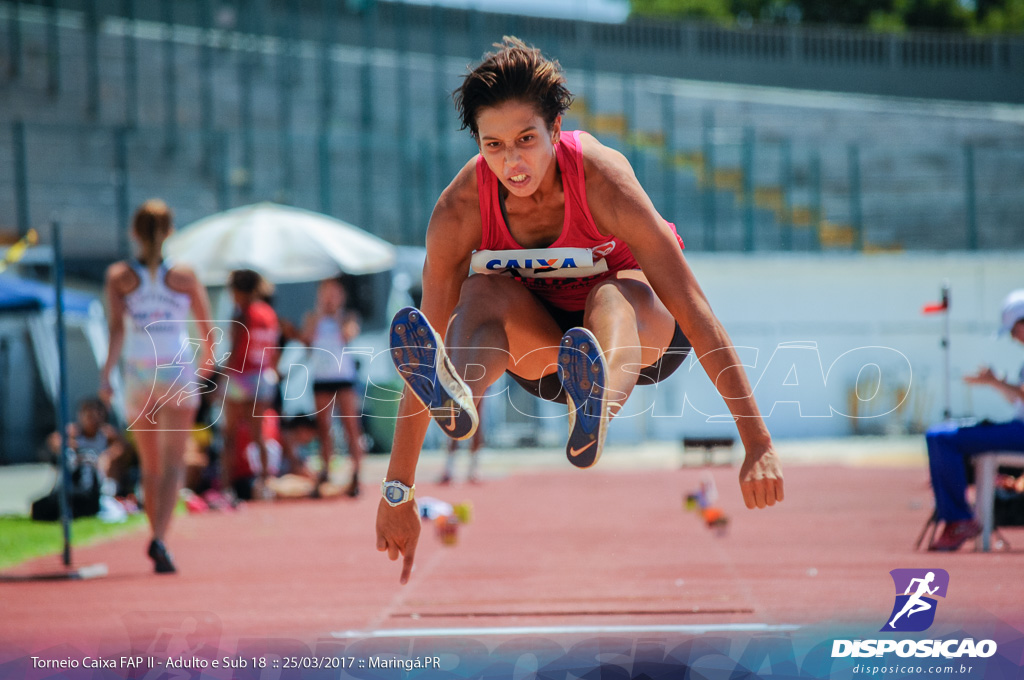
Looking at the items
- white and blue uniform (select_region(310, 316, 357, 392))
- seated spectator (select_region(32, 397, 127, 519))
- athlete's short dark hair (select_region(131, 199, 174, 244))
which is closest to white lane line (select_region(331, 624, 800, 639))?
athlete's short dark hair (select_region(131, 199, 174, 244))

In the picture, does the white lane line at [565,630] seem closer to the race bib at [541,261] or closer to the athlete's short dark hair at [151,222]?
the race bib at [541,261]

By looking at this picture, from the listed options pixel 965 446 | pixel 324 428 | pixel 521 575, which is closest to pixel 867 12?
pixel 324 428

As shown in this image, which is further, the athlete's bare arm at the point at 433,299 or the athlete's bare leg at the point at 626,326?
the athlete's bare arm at the point at 433,299

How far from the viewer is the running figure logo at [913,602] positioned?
3930mm

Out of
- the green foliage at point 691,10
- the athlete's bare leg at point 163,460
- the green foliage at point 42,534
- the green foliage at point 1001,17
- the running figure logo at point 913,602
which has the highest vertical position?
the green foliage at point 691,10

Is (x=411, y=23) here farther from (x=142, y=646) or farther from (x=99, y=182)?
(x=142, y=646)

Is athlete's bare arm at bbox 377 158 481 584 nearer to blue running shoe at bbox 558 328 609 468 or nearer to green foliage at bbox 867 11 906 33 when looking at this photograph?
blue running shoe at bbox 558 328 609 468

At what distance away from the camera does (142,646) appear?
395 cm

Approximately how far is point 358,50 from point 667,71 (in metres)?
7.63

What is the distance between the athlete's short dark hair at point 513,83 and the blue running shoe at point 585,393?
2.52ft

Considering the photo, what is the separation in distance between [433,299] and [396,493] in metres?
0.66

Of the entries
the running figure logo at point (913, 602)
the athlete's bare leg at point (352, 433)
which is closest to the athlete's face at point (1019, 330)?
the running figure logo at point (913, 602)

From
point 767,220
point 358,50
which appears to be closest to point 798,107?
point 767,220

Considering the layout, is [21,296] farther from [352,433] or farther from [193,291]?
[193,291]
